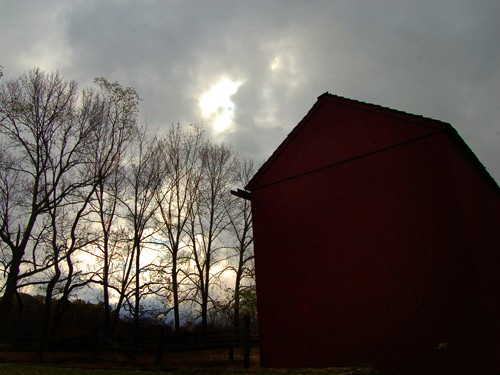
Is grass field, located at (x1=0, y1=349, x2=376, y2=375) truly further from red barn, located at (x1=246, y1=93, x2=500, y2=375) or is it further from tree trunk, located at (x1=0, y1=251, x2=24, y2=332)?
red barn, located at (x1=246, y1=93, x2=500, y2=375)

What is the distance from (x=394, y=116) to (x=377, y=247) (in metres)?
3.74

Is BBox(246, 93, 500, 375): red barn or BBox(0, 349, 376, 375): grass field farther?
BBox(0, 349, 376, 375): grass field

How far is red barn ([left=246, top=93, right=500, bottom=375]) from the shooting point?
7273 mm

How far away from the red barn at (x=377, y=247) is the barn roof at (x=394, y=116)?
0.04 metres

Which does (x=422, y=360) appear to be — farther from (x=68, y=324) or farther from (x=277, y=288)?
(x=68, y=324)

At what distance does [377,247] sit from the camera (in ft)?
27.9

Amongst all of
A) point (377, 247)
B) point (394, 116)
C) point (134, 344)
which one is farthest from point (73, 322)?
point (394, 116)

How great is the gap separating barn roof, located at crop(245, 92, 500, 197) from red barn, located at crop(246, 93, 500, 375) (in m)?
0.04

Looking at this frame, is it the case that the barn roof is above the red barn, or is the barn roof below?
above

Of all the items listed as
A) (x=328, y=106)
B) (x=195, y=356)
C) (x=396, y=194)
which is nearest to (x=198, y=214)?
(x=195, y=356)

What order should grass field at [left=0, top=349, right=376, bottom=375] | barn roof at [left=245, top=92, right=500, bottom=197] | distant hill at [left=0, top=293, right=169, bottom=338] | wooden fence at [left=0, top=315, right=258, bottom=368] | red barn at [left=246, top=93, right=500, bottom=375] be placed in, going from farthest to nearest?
distant hill at [left=0, top=293, right=169, bottom=338] < wooden fence at [left=0, top=315, right=258, bottom=368] < barn roof at [left=245, top=92, right=500, bottom=197] < grass field at [left=0, top=349, right=376, bottom=375] < red barn at [left=246, top=93, right=500, bottom=375]

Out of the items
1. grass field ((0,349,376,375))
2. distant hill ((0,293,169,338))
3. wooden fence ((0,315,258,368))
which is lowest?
grass field ((0,349,376,375))

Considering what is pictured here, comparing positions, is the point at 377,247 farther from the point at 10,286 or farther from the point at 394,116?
the point at 10,286

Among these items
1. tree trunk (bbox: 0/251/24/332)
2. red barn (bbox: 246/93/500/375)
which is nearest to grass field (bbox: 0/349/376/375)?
tree trunk (bbox: 0/251/24/332)
